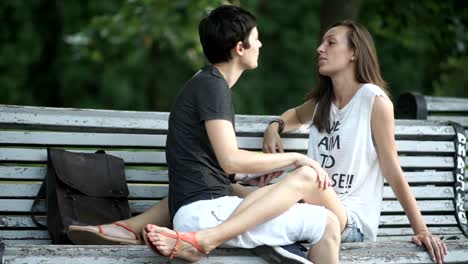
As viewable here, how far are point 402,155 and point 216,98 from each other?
70.0 inches

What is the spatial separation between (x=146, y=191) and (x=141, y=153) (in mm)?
210

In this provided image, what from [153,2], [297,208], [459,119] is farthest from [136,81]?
[297,208]

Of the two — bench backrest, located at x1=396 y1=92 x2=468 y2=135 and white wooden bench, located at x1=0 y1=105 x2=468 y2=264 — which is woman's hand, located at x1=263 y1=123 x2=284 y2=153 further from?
bench backrest, located at x1=396 y1=92 x2=468 y2=135

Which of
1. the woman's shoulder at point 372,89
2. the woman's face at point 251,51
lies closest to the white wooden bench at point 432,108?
the woman's shoulder at point 372,89

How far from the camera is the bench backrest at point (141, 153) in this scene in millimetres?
5242

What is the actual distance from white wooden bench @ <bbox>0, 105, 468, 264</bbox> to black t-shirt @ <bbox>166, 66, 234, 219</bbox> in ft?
1.09

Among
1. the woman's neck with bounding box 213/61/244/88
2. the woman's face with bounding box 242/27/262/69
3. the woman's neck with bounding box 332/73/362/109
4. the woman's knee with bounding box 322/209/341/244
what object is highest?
the woman's face with bounding box 242/27/262/69

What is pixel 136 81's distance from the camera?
1272 cm

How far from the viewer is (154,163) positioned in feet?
18.0

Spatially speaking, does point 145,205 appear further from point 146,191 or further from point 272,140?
point 272,140

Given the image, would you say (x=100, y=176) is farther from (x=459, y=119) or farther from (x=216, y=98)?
(x=459, y=119)

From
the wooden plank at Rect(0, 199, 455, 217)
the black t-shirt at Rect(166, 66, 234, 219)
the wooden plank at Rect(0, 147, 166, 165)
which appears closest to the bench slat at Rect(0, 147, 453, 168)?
the wooden plank at Rect(0, 147, 166, 165)

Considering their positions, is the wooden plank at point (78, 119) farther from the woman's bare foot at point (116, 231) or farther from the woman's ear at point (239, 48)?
the woman's ear at point (239, 48)

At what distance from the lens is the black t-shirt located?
457 cm
